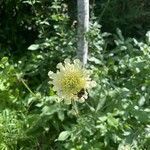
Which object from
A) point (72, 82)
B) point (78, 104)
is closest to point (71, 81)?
point (72, 82)

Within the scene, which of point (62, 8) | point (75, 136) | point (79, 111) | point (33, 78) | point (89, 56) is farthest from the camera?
point (62, 8)

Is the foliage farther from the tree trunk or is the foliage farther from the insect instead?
the insect

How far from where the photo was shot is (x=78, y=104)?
3.32m

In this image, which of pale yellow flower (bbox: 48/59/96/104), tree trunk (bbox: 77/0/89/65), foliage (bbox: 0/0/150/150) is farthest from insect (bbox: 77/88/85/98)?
tree trunk (bbox: 77/0/89/65)

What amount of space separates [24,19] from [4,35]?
231 millimetres

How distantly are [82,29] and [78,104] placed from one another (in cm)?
55

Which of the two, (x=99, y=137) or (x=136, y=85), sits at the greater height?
(x=136, y=85)

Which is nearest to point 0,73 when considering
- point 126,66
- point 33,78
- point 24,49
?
point 33,78

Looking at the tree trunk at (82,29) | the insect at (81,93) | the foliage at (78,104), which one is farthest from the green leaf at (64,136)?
the tree trunk at (82,29)

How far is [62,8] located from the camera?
4254 mm

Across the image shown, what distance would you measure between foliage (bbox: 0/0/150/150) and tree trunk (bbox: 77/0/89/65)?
0.06 meters

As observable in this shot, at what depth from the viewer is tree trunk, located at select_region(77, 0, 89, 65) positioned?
11.3ft

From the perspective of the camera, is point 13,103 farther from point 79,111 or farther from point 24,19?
point 24,19

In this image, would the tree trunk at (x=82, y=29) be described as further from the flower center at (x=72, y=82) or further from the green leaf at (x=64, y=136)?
the flower center at (x=72, y=82)
